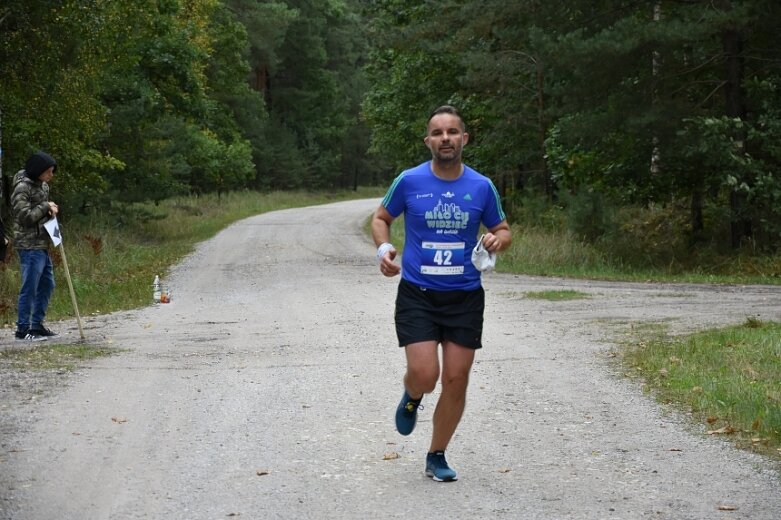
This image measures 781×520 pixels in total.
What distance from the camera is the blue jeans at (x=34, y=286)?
12.4 meters

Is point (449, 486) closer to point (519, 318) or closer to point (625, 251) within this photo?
point (519, 318)

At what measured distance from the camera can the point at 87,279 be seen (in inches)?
777

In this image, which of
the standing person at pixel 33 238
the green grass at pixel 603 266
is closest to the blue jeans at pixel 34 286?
the standing person at pixel 33 238

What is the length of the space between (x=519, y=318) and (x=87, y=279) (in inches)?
349

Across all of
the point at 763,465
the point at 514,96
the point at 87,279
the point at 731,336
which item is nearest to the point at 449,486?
the point at 763,465

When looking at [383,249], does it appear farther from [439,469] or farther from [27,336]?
[27,336]

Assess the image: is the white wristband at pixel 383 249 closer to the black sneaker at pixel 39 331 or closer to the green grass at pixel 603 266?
the black sneaker at pixel 39 331

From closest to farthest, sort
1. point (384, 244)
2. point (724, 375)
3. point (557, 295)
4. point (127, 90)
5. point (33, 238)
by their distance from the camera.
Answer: point (384, 244)
point (724, 375)
point (33, 238)
point (557, 295)
point (127, 90)

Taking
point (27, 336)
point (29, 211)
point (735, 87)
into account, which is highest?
point (735, 87)

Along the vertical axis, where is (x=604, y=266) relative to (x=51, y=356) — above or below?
below

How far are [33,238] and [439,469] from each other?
295 inches

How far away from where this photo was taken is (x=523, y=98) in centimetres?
3008

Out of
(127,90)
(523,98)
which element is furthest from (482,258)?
(127,90)

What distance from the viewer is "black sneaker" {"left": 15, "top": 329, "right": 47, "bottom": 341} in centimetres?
1234
